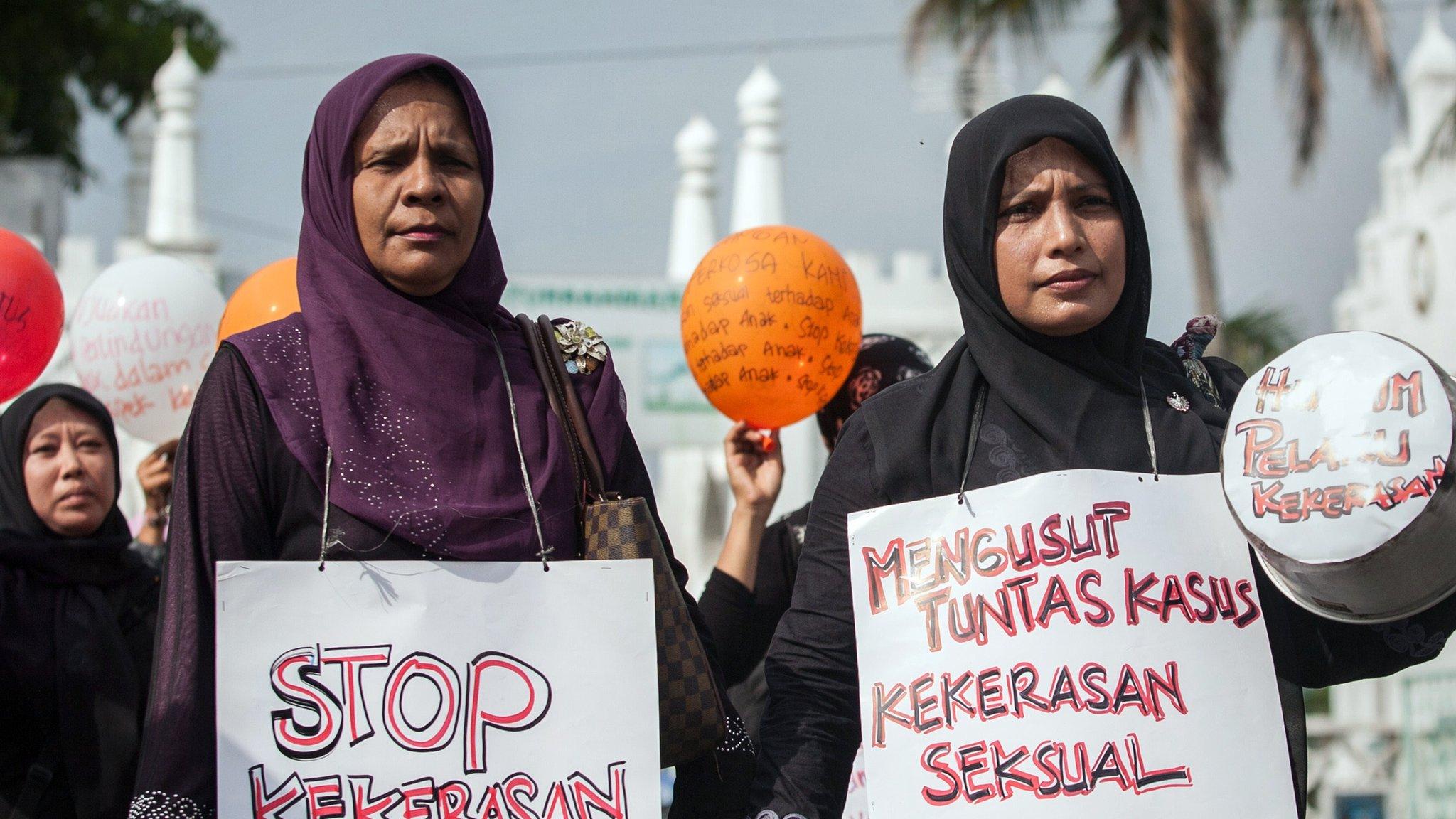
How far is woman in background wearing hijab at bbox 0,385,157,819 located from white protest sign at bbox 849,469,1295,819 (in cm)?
191

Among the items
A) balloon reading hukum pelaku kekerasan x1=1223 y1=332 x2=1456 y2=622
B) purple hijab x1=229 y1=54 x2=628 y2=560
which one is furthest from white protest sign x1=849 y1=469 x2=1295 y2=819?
purple hijab x1=229 y1=54 x2=628 y2=560

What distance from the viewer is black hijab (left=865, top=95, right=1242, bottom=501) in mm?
2219

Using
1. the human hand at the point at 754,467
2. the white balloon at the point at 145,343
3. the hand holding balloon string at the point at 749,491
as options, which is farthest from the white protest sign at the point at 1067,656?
the white balloon at the point at 145,343

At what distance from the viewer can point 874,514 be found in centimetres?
220

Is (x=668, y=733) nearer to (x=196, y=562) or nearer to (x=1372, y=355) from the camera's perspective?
(x=196, y=562)

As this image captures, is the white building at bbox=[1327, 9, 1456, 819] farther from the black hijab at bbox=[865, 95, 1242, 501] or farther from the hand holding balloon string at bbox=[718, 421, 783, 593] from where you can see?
the black hijab at bbox=[865, 95, 1242, 501]

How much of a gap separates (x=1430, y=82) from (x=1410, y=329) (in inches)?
89.8

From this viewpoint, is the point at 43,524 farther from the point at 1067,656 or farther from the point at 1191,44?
the point at 1191,44

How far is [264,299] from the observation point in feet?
13.3

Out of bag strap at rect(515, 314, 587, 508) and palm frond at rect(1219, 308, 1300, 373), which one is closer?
bag strap at rect(515, 314, 587, 508)

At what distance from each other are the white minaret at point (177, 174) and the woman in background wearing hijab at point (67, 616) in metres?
7.15

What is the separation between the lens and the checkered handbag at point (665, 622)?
85.8 inches

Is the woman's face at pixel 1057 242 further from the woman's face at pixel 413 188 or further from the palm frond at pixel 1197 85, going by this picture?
the palm frond at pixel 1197 85

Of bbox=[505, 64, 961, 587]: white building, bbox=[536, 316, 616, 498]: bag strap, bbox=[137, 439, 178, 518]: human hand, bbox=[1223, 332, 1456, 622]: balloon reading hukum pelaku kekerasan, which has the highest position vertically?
bbox=[505, 64, 961, 587]: white building
